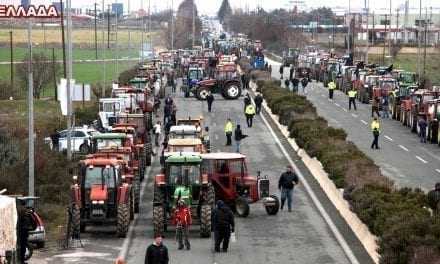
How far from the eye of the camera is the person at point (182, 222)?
27098 mm

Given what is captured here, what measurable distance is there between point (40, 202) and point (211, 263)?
9.58 m

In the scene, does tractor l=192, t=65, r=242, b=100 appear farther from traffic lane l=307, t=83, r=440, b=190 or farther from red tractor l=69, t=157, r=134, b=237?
red tractor l=69, t=157, r=134, b=237

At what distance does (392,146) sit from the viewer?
5300 cm

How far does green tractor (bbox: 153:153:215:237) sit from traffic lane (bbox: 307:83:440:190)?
1124cm

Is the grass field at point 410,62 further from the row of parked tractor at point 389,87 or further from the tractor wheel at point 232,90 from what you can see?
the tractor wheel at point 232,90

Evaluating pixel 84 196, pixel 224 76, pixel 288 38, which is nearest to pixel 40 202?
pixel 84 196

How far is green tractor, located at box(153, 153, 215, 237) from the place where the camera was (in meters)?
28.7

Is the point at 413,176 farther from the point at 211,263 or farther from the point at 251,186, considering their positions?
the point at 211,263

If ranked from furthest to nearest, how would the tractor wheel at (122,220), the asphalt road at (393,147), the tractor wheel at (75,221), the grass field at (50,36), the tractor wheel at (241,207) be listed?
the grass field at (50,36) → the asphalt road at (393,147) → the tractor wheel at (241,207) → the tractor wheel at (122,220) → the tractor wheel at (75,221)

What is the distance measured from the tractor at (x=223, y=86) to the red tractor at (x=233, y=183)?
1731 inches

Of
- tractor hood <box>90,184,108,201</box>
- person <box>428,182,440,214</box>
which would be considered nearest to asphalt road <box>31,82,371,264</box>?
tractor hood <box>90,184,108,201</box>

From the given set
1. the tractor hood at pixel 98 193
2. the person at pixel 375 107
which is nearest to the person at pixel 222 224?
the tractor hood at pixel 98 193

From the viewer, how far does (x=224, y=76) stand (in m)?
76.8

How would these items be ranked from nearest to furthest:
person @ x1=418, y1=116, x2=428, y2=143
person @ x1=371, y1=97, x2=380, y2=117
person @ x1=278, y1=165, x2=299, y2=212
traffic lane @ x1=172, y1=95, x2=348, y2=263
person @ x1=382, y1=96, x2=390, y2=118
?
traffic lane @ x1=172, y1=95, x2=348, y2=263
person @ x1=278, y1=165, x2=299, y2=212
person @ x1=418, y1=116, x2=428, y2=143
person @ x1=371, y1=97, x2=380, y2=117
person @ x1=382, y1=96, x2=390, y2=118
